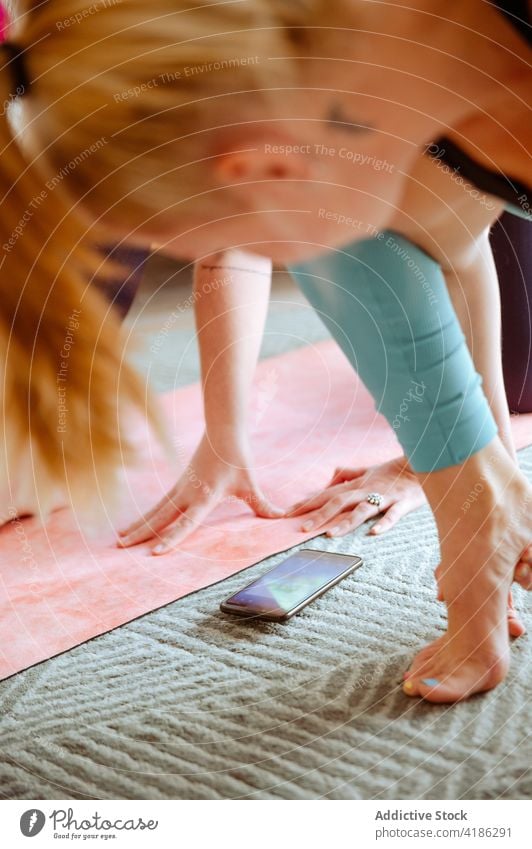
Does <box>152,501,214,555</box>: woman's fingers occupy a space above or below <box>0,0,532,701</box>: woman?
below


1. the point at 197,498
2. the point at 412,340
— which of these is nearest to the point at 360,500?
the point at 197,498

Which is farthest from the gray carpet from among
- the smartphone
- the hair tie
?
the hair tie

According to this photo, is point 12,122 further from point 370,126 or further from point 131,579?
point 131,579

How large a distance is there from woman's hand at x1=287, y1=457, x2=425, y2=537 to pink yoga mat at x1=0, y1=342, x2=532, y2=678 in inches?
0.5

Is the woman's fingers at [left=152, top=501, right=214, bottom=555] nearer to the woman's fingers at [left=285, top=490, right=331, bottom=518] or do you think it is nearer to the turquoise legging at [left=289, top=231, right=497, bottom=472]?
the woman's fingers at [left=285, top=490, right=331, bottom=518]

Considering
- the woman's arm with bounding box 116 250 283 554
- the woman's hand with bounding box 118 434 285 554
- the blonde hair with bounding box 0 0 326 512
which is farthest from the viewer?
the woman's hand with bounding box 118 434 285 554

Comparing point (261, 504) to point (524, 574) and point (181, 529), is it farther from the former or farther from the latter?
point (524, 574)

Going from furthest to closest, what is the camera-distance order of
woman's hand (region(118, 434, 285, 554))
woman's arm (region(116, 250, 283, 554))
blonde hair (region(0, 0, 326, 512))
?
woman's hand (region(118, 434, 285, 554)) < woman's arm (region(116, 250, 283, 554)) < blonde hair (region(0, 0, 326, 512))

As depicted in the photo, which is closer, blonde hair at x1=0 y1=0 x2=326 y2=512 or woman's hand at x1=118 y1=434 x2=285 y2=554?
blonde hair at x1=0 y1=0 x2=326 y2=512

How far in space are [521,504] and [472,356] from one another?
0.29ft

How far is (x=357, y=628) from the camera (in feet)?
1.90

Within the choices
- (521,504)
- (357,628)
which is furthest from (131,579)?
(521,504)

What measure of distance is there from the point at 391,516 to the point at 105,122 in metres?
0.39

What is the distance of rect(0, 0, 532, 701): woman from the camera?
0.41 m
